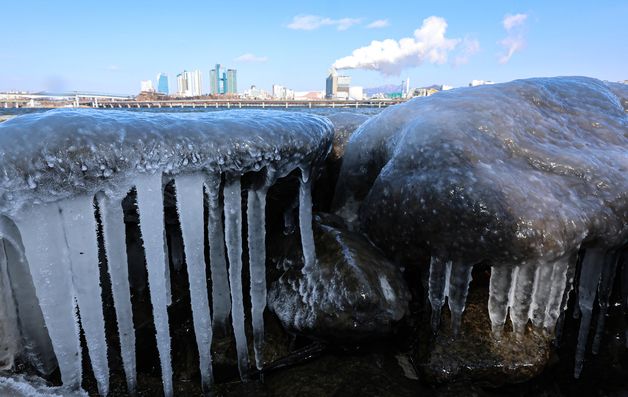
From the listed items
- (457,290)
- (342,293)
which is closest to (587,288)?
(457,290)

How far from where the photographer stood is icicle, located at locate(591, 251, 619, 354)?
3980 millimetres

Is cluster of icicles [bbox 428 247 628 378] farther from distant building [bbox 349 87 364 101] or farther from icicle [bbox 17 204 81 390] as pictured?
distant building [bbox 349 87 364 101]

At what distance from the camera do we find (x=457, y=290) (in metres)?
3.56

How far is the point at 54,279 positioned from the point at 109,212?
63 centimetres

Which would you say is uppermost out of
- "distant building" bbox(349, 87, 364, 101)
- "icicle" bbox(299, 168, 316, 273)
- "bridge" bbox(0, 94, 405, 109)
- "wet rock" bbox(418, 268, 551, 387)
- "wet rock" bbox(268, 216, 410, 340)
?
"distant building" bbox(349, 87, 364, 101)

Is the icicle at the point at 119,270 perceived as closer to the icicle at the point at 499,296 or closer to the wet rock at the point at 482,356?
the wet rock at the point at 482,356

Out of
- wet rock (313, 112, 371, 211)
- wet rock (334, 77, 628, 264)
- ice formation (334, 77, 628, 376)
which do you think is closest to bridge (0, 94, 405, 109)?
wet rock (313, 112, 371, 211)

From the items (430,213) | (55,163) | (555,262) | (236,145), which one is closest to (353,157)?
(430,213)

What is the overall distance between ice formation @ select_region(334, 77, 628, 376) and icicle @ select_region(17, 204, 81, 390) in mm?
2812

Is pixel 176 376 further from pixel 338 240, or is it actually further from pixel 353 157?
pixel 353 157

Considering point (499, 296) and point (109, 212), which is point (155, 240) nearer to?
point (109, 212)

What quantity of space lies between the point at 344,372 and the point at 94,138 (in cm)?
302

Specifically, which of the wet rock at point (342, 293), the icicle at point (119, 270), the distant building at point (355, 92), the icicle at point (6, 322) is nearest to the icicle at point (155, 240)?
the icicle at point (119, 270)

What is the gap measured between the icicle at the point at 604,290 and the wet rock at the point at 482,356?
987 millimetres
